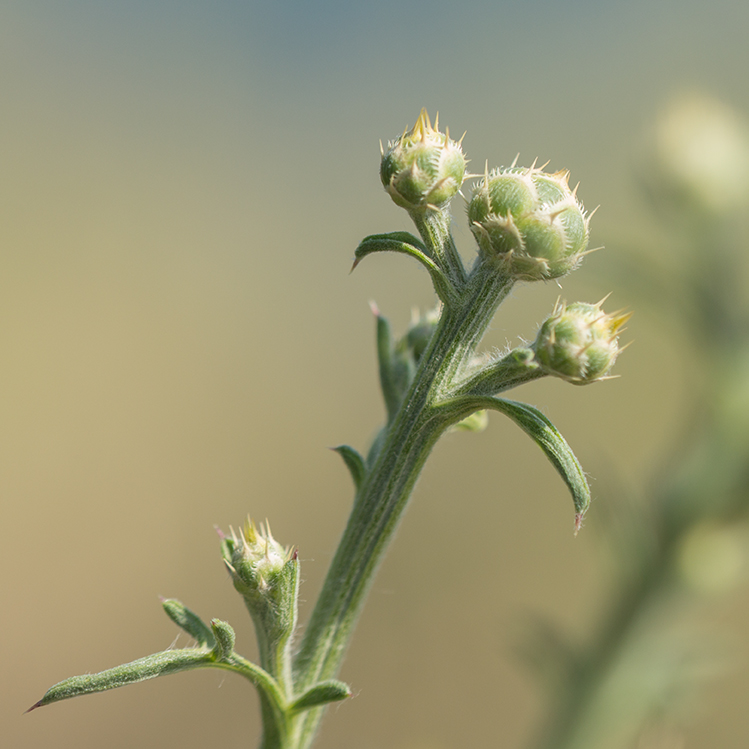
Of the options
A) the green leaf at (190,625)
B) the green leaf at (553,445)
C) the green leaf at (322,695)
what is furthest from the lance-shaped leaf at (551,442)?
the green leaf at (190,625)

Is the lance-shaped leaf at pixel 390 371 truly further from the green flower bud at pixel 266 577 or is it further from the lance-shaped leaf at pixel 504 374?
the green flower bud at pixel 266 577

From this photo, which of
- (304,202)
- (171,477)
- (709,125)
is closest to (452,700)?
(171,477)

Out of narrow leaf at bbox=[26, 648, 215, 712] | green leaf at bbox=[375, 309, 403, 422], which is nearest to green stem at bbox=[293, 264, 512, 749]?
green leaf at bbox=[375, 309, 403, 422]

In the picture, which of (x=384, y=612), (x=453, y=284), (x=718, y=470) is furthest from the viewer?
(x=384, y=612)

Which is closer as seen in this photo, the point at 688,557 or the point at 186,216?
the point at 688,557

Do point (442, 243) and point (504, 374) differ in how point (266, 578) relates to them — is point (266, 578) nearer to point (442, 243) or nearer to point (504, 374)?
point (504, 374)

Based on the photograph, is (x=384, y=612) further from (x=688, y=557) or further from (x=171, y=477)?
(x=688, y=557)
